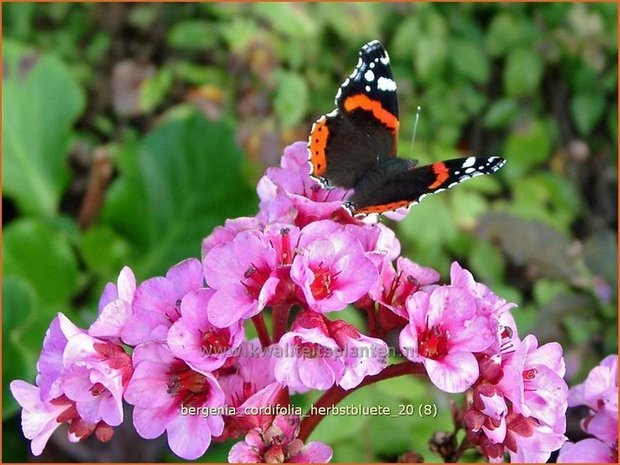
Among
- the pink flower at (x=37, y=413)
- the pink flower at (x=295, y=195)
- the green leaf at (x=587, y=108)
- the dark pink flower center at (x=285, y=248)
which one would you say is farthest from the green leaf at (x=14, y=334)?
the green leaf at (x=587, y=108)

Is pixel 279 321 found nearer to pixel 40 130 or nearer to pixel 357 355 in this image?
pixel 357 355

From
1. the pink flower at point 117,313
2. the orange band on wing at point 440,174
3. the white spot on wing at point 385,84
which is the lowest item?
the pink flower at point 117,313

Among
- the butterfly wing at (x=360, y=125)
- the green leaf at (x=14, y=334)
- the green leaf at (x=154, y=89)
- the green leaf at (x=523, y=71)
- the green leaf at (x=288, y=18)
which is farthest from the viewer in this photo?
the green leaf at (x=523, y=71)

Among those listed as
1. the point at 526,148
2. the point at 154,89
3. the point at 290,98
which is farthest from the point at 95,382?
the point at 526,148

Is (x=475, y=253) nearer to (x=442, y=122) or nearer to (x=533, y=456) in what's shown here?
(x=442, y=122)

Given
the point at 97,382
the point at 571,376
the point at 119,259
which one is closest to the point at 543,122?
the point at 571,376

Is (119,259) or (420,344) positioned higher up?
(420,344)

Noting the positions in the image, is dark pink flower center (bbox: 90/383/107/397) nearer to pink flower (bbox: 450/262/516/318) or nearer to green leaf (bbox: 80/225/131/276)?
pink flower (bbox: 450/262/516/318)

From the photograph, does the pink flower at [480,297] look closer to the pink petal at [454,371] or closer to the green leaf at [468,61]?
the pink petal at [454,371]
